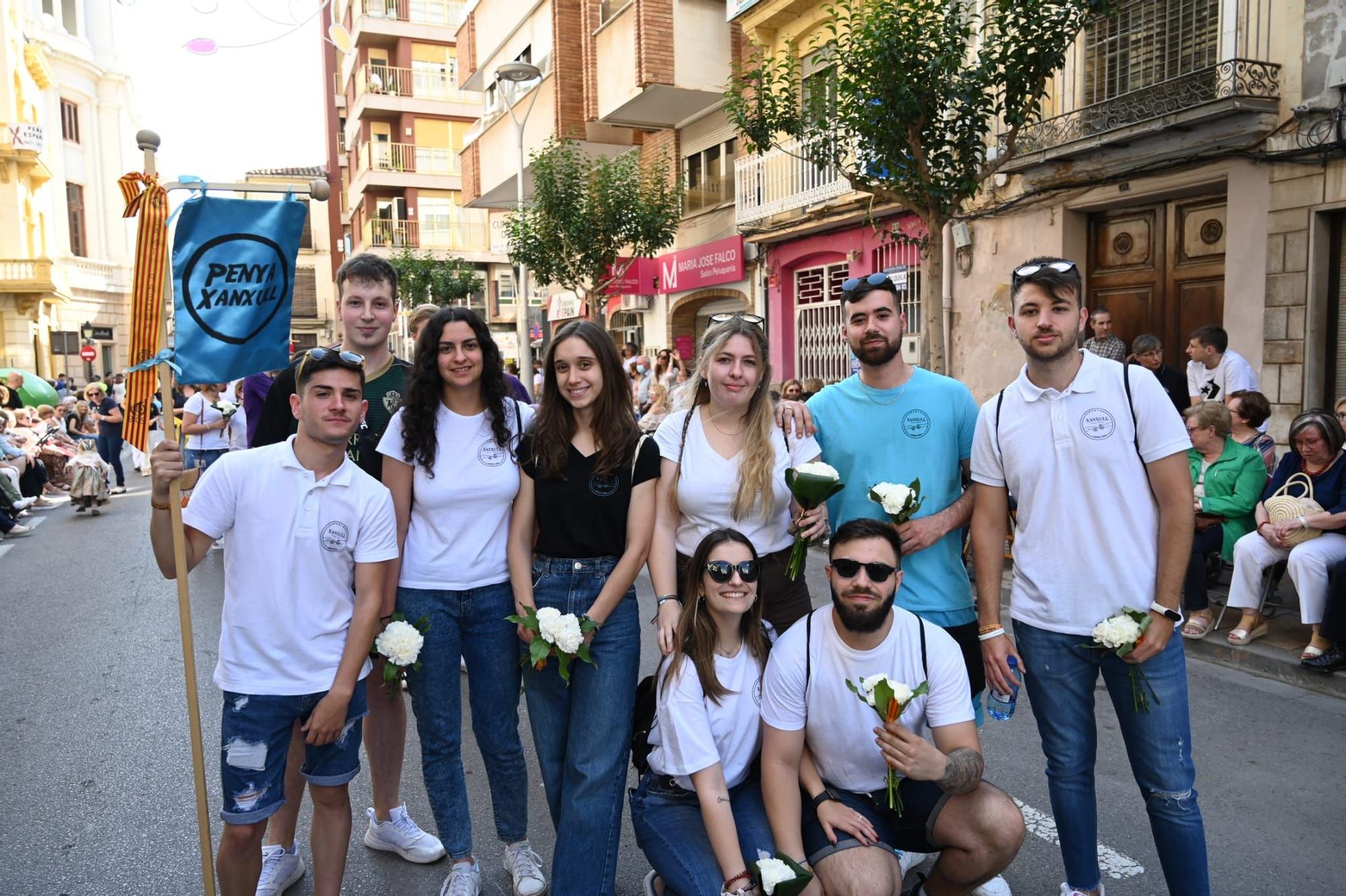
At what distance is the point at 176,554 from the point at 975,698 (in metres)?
2.75

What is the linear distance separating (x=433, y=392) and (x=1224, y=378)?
789cm

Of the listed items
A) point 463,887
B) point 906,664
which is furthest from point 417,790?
point 906,664

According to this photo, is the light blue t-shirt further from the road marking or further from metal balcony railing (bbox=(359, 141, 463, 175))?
metal balcony railing (bbox=(359, 141, 463, 175))

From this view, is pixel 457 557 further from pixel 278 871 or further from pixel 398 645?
pixel 278 871

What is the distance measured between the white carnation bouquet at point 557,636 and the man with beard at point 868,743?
0.62 meters

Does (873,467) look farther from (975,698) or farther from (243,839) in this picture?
(243,839)

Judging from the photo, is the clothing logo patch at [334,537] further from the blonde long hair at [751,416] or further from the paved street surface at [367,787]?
the paved street surface at [367,787]

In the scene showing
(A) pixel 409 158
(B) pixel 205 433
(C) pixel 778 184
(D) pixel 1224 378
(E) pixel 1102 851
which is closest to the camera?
(E) pixel 1102 851

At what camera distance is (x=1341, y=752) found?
4.68 metres

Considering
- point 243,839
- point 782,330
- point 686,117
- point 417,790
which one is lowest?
point 417,790

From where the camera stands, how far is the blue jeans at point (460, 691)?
3369 millimetres

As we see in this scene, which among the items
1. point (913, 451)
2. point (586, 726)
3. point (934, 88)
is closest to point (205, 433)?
point (934, 88)

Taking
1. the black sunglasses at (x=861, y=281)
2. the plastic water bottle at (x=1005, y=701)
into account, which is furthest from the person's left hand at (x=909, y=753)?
the black sunglasses at (x=861, y=281)

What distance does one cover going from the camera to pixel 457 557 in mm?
3348
